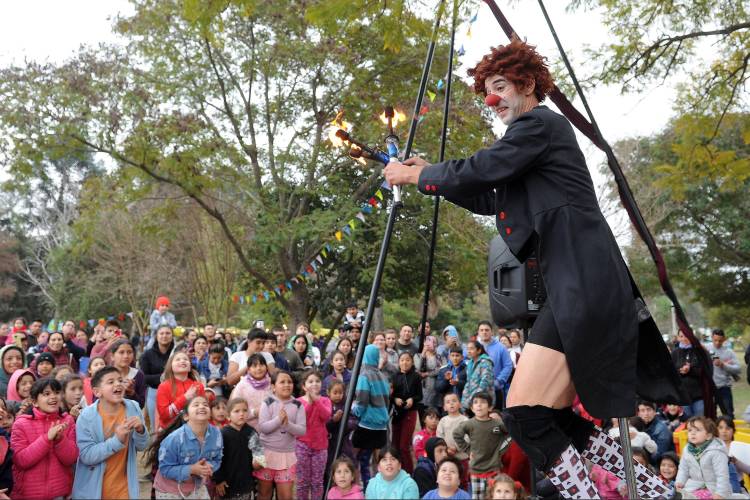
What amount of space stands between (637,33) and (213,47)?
30.5 ft

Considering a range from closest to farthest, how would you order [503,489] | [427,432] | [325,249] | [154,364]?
[503,489], [154,364], [427,432], [325,249]

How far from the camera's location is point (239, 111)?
15883 millimetres

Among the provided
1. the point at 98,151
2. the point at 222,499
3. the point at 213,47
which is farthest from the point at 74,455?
the point at 213,47

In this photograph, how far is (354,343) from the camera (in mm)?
10156

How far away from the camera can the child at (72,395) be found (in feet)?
19.8

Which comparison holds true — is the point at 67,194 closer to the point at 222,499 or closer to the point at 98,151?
the point at 98,151

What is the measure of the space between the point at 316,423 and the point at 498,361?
280cm

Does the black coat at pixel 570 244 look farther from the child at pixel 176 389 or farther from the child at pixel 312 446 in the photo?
the child at pixel 312 446

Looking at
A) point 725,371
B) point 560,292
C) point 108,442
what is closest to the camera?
point 560,292

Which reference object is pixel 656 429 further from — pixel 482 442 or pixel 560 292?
pixel 560 292

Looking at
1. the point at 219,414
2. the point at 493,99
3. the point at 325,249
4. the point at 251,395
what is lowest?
the point at 219,414

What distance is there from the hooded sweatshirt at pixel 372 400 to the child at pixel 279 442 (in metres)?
1.02

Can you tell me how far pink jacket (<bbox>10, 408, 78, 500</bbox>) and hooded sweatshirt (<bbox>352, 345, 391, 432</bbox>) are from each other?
3.03m

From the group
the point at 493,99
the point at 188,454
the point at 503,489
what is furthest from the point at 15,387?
the point at 493,99
